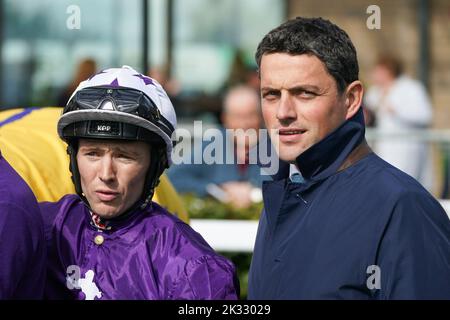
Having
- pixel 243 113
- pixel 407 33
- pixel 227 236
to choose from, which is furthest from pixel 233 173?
pixel 407 33

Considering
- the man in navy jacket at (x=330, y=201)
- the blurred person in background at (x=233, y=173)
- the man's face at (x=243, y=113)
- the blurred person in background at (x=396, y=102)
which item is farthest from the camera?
the blurred person in background at (x=396, y=102)

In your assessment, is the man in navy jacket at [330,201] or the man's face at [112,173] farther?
the man's face at [112,173]

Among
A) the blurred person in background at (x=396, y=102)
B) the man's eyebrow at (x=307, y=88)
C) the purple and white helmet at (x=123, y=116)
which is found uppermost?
the man's eyebrow at (x=307, y=88)

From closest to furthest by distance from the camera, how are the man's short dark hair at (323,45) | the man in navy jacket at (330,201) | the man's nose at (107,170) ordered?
the man in navy jacket at (330,201) < the man's short dark hair at (323,45) < the man's nose at (107,170)

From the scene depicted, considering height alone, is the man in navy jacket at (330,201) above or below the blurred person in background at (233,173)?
above

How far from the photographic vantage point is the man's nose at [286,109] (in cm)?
283

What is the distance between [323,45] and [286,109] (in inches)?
8.3

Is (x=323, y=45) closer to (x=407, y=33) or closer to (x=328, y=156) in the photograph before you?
(x=328, y=156)

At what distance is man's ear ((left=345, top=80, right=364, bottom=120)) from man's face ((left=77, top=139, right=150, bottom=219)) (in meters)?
0.64

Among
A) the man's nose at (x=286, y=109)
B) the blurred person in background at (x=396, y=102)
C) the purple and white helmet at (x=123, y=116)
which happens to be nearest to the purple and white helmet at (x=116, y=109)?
the purple and white helmet at (x=123, y=116)

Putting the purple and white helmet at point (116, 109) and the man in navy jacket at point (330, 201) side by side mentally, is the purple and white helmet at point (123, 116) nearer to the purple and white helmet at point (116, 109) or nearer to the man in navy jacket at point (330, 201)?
the purple and white helmet at point (116, 109)

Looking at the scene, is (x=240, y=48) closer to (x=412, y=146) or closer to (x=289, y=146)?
(x=412, y=146)

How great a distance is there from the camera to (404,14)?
1275cm

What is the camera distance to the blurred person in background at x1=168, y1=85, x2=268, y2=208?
6172 mm
